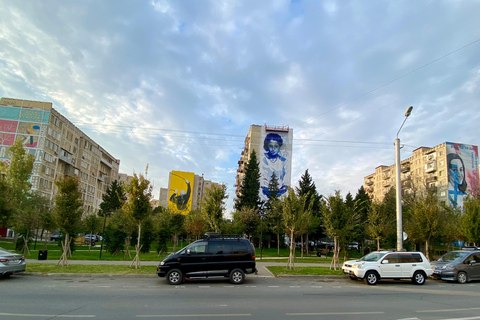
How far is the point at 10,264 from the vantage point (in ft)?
47.1

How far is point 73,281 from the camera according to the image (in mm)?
14336


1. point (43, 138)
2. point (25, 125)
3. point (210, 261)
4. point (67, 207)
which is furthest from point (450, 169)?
point (25, 125)

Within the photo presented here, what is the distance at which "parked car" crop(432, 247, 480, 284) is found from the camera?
16.4m

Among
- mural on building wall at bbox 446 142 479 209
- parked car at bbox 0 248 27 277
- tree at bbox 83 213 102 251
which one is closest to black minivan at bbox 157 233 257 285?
parked car at bbox 0 248 27 277

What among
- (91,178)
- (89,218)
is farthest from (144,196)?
(91,178)

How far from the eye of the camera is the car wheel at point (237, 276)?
14430mm

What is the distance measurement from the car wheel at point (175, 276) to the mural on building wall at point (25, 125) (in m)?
58.5

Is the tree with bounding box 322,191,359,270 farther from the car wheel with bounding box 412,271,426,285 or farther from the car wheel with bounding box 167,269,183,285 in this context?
the car wheel with bounding box 167,269,183,285

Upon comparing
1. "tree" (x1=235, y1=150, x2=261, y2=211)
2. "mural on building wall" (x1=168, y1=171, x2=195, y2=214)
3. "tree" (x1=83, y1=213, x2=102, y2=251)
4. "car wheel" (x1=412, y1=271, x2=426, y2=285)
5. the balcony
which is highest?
the balcony

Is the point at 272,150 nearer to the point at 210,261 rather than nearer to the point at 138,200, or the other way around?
the point at 138,200

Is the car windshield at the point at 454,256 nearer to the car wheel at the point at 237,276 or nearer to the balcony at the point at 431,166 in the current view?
the car wheel at the point at 237,276

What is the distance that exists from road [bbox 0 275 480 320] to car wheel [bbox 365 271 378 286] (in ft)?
1.19

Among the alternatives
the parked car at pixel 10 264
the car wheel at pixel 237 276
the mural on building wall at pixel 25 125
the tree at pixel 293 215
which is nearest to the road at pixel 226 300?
the car wheel at pixel 237 276

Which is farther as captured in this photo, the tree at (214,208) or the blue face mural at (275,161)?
the blue face mural at (275,161)
